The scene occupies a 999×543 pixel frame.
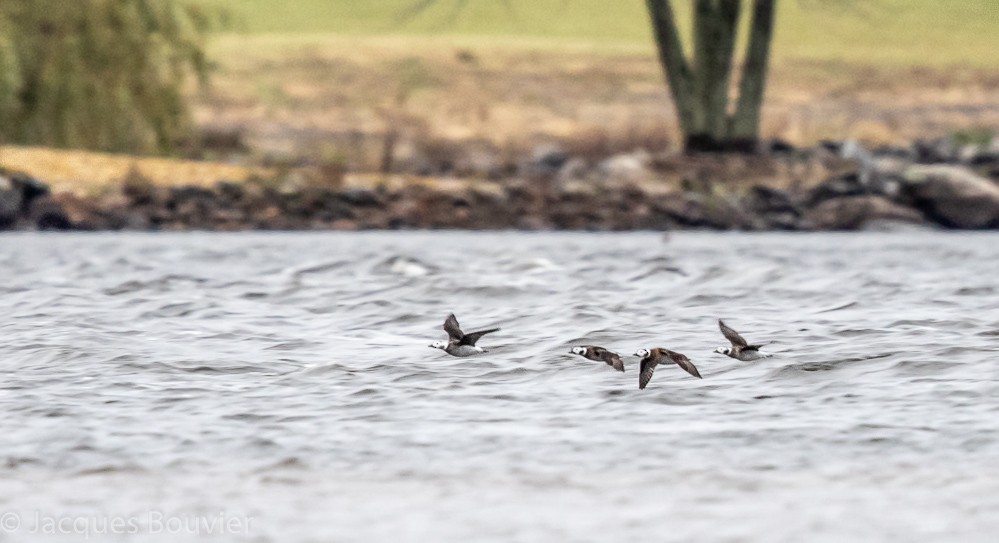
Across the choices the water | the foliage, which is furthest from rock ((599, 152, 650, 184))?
the water

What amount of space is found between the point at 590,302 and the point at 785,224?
1098cm

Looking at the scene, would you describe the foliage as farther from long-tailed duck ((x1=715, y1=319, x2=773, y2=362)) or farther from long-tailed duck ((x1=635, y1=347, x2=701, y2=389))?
long-tailed duck ((x1=635, y1=347, x2=701, y2=389))

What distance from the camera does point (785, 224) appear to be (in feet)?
76.2

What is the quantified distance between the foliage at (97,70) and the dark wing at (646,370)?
1780cm

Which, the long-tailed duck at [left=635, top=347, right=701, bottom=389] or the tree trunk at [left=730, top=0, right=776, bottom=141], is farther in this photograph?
the tree trunk at [left=730, top=0, right=776, bottom=141]

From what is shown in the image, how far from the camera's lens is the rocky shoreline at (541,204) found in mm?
22984

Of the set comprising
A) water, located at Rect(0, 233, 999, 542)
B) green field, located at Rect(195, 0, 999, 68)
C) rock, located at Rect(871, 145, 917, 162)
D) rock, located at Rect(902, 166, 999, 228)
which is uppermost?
green field, located at Rect(195, 0, 999, 68)

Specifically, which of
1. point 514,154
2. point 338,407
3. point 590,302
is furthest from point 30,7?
point 338,407

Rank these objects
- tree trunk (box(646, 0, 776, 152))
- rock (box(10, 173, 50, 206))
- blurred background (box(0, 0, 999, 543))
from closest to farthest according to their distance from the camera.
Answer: blurred background (box(0, 0, 999, 543)) < rock (box(10, 173, 50, 206)) < tree trunk (box(646, 0, 776, 152))

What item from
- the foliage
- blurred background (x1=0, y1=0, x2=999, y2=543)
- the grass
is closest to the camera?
blurred background (x1=0, y1=0, x2=999, y2=543)

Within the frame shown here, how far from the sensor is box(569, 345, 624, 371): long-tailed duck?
8625mm

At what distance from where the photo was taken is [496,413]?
7.52m

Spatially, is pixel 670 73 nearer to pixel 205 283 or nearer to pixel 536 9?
pixel 205 283

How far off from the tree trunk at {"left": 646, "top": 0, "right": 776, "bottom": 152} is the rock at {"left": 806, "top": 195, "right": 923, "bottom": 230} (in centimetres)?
293
